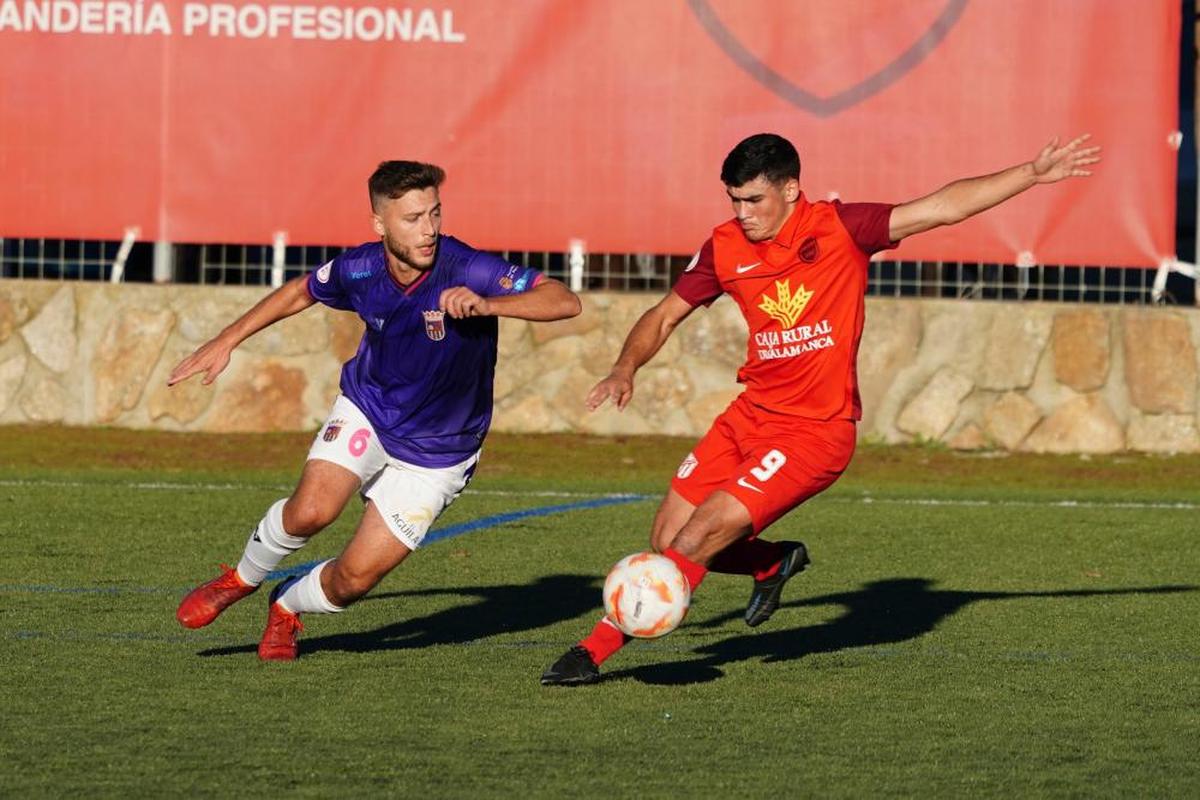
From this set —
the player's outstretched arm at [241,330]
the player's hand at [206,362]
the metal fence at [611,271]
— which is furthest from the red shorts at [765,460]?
the metal fence at [611,271]

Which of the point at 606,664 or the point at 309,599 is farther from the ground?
the point at 309,599

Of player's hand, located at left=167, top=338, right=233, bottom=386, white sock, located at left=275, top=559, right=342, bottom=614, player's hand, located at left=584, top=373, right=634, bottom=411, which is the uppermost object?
player's hand, located at left=167, top=338, right=233, bottom=386

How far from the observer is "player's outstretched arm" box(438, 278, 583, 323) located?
6.86 metres

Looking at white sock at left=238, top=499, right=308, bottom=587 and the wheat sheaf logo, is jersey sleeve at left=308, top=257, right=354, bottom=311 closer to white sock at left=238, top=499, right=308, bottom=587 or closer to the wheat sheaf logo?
white sock at left=238, top=499, right=308, bottom=587

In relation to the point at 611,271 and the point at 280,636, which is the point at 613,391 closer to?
the point at 280,636

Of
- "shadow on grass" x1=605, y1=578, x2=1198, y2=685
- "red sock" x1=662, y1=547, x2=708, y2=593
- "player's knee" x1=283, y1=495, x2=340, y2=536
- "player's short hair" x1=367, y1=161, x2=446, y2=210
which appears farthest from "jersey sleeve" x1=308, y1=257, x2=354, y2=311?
"shadow on grass" x1=605, y1=578, x2=1198, y2=685

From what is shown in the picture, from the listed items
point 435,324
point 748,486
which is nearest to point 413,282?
point 435,324

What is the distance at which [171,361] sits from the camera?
15461 millimetres

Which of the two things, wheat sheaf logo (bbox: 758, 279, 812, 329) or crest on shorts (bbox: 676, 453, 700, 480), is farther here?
crest on shorts (bbox: 676, 453, 700, 480)

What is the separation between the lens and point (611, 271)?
1571 centimetres

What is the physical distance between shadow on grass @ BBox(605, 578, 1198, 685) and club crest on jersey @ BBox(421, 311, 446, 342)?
1373 mm

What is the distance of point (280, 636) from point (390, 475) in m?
0.71

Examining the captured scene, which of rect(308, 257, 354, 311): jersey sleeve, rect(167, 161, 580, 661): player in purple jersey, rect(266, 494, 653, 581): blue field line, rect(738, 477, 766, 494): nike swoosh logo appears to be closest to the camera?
rect(738, 477, 766, 494): nike swoosh logo

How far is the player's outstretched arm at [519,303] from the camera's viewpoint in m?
6.86
